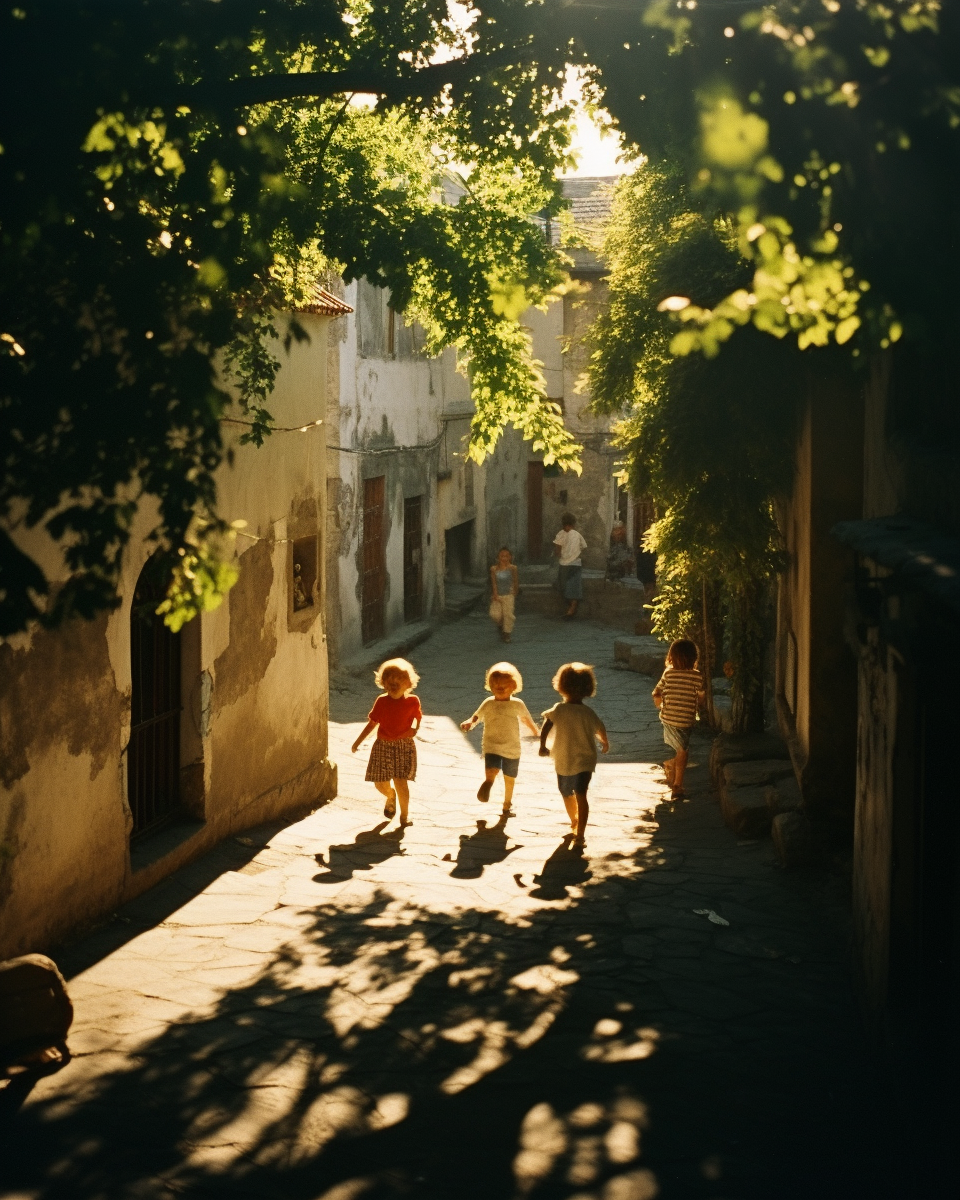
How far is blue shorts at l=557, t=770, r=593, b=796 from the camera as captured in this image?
35.1ft

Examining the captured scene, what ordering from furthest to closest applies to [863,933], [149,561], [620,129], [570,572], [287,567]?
[570,572]
[287,567]
[149,561]
[620,129]
[863,933]

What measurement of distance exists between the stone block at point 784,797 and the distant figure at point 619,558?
16409mm

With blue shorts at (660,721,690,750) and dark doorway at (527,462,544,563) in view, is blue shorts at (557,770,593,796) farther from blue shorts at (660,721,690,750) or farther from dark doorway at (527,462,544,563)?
dark doorway at (527,462,544,563)

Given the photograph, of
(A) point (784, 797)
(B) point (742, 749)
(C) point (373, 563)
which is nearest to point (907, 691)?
(A) point (784, 797)

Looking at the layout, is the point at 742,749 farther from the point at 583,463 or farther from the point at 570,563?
the point at 583,463

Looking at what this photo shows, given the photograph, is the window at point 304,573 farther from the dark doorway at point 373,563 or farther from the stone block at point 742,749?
the dark doorway at point 373,563

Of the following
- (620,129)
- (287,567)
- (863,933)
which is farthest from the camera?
(287,567)

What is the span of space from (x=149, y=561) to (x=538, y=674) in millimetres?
11622

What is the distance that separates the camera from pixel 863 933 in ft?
23.6

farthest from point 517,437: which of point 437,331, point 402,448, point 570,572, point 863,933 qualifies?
point 863,933

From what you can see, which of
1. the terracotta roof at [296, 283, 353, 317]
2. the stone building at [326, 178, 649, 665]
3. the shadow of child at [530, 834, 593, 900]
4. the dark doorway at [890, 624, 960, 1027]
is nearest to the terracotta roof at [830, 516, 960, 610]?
the dark doorway at [890, 624, 960, 1027]

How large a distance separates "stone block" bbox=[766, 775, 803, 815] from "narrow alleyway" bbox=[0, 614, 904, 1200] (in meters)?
0.41

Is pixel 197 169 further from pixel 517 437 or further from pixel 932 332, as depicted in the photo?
pixel 517 437

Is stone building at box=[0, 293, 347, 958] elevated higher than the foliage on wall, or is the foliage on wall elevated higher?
the foliage on wall
